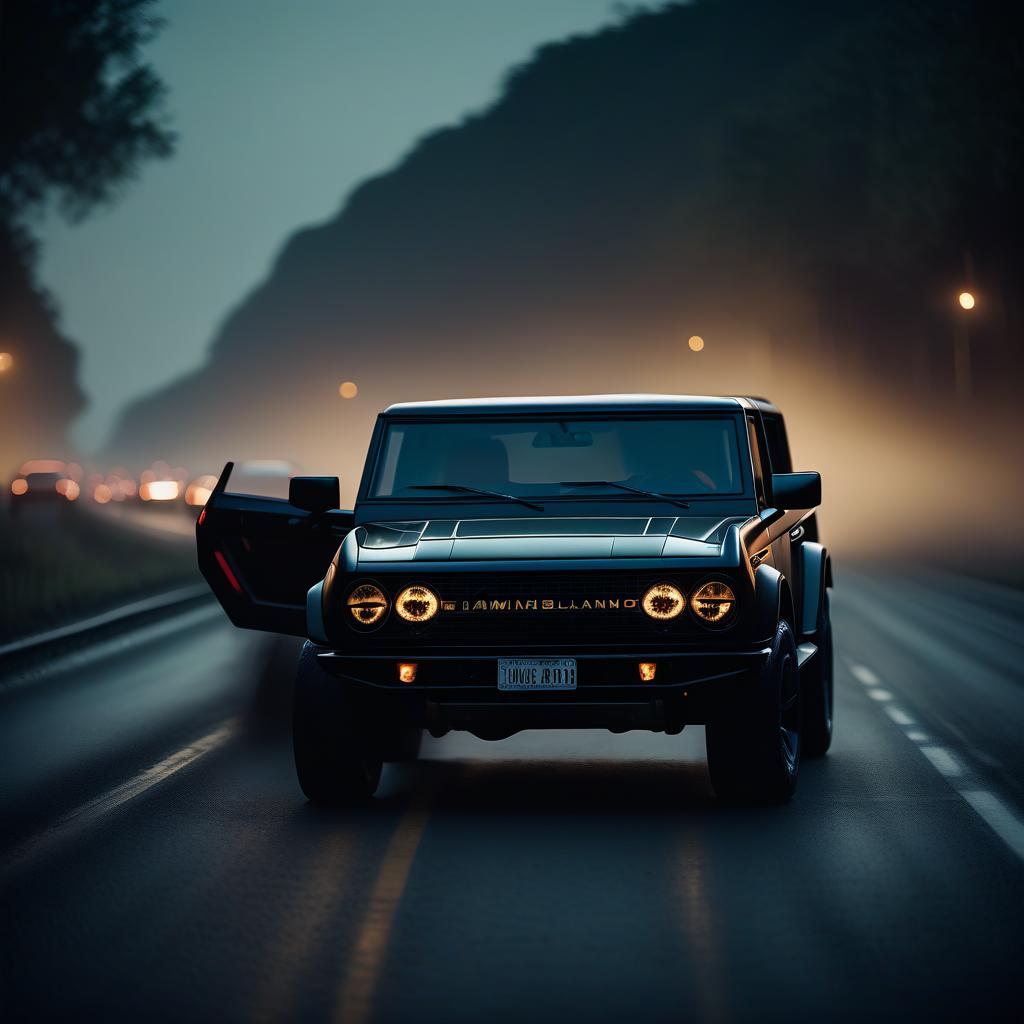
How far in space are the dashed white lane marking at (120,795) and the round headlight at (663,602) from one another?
2789mm

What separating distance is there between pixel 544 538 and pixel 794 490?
5.60ft

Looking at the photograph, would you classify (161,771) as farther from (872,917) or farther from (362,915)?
(872,917)

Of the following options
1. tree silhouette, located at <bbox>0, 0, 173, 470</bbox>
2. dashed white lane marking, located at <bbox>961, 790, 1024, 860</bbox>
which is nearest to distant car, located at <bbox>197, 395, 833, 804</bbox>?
dashed white lane marking, located at <bbox>961, 790, 1024, 860</bbox>

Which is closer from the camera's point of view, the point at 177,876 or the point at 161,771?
the point at 177,876

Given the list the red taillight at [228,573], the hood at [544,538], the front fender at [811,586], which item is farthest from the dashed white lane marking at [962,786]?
the red taillight at [228,573]

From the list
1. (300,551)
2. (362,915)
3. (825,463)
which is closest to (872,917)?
(362,915)

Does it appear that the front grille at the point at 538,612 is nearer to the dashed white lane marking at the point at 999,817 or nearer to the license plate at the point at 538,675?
the license plate at the point at 538,675

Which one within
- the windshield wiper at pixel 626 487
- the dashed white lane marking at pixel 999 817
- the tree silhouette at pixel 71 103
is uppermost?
the tree silhouette at pixel 71 103

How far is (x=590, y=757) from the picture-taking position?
11.3 meters

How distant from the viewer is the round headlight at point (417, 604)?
352 inches

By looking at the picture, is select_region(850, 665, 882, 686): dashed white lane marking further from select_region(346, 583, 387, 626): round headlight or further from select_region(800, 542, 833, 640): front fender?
select_region(346, 583, 387, 626): round headlight

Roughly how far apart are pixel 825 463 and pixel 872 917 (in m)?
83.0

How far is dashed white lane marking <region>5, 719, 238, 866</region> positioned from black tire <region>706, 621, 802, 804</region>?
2947 mm

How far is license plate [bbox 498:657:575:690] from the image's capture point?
8836 mm
